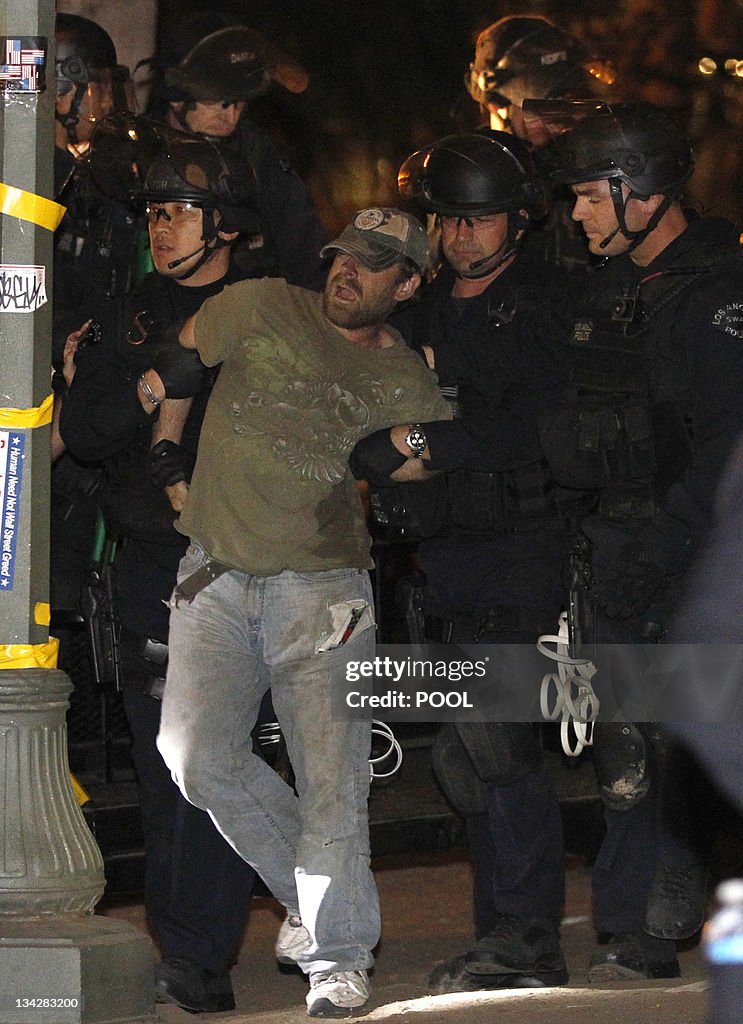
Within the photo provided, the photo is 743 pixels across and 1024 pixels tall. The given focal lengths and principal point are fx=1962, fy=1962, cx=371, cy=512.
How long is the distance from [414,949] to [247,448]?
2.66m

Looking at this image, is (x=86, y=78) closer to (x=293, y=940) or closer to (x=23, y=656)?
(x=23, y=656)

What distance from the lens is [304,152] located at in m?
9.49

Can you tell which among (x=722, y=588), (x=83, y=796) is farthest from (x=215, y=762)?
(x=722, y=588)

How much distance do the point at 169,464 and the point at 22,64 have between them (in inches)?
51.8

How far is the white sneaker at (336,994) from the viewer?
5.46 m

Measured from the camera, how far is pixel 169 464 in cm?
596

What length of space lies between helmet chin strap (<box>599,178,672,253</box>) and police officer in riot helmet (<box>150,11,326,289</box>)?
1.23 m

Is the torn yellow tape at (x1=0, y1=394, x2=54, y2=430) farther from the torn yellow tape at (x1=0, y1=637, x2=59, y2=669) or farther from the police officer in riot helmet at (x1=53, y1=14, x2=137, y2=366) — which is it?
the police officer in riot helmet at (x1=53, y1=14, x2=137, y2=366)

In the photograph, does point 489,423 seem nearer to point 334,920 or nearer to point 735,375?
point 735,375

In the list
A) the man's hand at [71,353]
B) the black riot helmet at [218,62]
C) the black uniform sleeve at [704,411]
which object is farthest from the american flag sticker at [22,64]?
the black riot helmet at [218,62]

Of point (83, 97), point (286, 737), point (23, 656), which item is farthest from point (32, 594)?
point (83, 97)

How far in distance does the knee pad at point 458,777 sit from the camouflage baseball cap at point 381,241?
1.48 m

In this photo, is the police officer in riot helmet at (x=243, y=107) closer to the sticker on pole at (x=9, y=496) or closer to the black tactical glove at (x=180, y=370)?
the black tactical glove at (x=180, y=370)

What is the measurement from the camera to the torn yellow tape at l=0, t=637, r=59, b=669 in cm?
533
